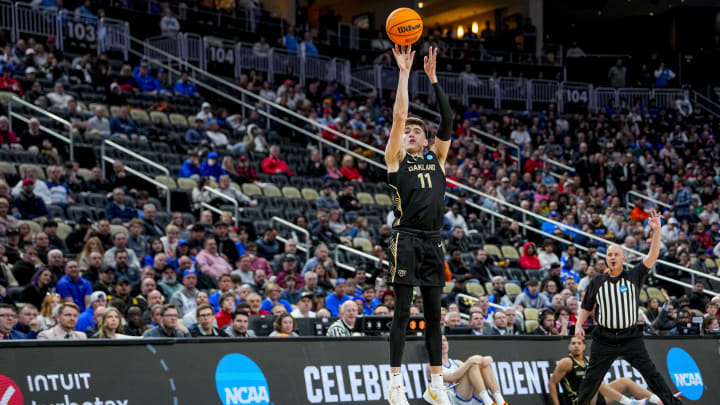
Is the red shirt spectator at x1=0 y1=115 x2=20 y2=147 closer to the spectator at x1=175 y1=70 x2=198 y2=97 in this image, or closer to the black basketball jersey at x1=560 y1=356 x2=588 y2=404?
the spectator at x1=175 y1=70 x2=198 y2=97

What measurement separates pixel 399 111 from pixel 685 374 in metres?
7.35

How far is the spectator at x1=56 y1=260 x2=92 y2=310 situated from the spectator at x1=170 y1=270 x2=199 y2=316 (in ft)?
3.63

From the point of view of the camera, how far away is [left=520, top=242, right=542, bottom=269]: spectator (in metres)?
18.7

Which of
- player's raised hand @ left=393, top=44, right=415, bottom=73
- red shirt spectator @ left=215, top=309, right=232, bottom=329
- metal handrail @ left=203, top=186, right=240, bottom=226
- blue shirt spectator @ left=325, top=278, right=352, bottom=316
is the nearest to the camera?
player's raised hand @ left=393, top=44, right=415, bottom=73

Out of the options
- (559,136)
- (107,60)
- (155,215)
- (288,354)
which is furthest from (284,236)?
(559,136)

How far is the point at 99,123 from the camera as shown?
59.3ft

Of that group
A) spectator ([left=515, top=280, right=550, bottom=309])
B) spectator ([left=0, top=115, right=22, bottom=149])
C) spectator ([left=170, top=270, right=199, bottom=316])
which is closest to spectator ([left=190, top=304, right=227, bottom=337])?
spectator ([left=170, top=270, right=199, bottom=316])

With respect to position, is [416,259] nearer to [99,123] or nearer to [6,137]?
[6,137]

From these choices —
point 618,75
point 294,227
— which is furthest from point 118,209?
point 618,75

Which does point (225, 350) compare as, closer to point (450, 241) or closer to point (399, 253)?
point (399, 253)

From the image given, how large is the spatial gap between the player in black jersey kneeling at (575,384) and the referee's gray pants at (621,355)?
4.48 ft

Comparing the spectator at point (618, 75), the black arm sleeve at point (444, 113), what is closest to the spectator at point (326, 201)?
the black arm sleeve at point (444, 113)

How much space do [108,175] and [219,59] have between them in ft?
26.0

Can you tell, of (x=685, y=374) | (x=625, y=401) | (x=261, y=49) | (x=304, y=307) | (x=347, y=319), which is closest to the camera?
(x=625, y=401)
